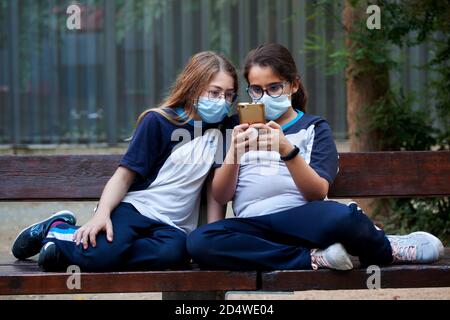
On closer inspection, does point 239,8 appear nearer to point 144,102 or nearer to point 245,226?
point 144,102

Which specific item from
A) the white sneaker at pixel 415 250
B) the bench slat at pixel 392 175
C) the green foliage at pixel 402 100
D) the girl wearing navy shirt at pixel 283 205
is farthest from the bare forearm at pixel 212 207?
the green foliage at pixel 402 100

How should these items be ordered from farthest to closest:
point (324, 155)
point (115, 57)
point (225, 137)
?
point (115, 57) → point (225, 137) → point (324, 155)

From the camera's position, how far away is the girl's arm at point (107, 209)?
11.7 ft

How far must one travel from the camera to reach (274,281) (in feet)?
11.6

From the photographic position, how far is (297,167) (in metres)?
3.47

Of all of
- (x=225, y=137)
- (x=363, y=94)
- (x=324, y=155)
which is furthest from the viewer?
(x=363, y=94)

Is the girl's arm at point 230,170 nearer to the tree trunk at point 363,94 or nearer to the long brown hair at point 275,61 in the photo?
the long brown hair at point 275,61

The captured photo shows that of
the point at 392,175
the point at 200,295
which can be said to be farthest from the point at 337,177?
the point at 200,295

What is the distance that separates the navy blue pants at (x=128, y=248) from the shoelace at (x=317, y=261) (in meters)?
0.53

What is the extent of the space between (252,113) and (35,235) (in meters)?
1.08

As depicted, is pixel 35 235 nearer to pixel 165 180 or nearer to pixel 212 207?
pixel 165 180

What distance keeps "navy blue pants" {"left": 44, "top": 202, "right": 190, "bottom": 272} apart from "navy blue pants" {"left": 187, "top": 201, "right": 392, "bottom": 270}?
10 centimetres

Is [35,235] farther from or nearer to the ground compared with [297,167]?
nearer to the ground
